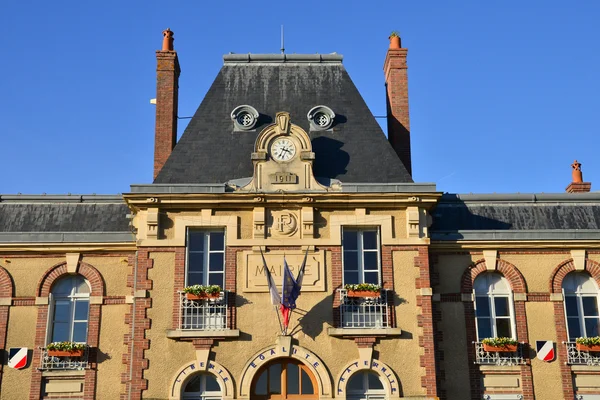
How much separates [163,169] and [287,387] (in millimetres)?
6652

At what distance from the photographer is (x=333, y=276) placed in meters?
21.4

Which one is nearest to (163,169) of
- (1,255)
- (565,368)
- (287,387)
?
(1,255)

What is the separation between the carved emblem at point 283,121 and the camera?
22250 mm

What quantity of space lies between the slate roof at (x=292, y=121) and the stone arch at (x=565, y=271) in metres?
4.70

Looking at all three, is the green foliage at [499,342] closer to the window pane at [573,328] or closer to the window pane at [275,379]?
the window pane at [573,328]

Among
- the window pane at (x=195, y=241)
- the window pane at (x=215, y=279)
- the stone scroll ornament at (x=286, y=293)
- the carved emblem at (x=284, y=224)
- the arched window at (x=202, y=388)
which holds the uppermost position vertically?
the carved emblem at (x=284, y=224)

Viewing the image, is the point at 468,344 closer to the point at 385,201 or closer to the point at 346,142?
the point at 385,201

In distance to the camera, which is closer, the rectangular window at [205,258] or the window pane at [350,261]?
the rectangular window at [205,258]

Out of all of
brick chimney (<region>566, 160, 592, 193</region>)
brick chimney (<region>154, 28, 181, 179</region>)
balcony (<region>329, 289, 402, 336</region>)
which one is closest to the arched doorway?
balcony (<region>329, 289, 402, 336</region>)

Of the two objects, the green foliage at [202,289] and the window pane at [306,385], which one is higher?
the green foliage at [202,289]

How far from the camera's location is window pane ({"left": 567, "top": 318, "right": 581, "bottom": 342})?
22406mm

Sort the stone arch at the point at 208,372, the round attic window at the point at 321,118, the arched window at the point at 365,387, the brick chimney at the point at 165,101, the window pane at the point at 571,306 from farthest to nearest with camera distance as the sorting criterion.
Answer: the brick chimney at the point at 165,101, the round attic window at the point at 321,118, the window pane at the point at 571,306, the arched window at the point at 365,387, the stone arch at the point at 208,372

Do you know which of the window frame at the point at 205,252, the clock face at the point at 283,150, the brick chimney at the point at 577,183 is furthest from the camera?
the brick chimney at the point at 577,183

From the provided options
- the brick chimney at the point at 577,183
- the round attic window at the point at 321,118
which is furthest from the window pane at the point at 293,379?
the brick chimney at the point at 577,183
